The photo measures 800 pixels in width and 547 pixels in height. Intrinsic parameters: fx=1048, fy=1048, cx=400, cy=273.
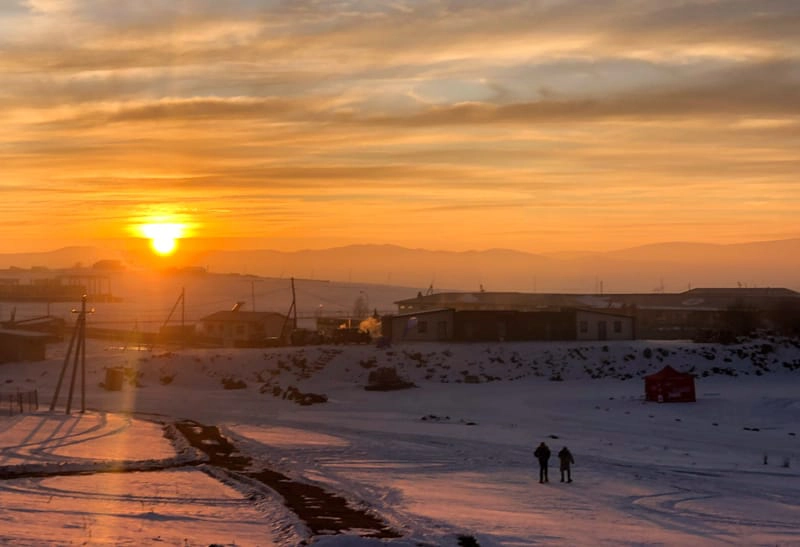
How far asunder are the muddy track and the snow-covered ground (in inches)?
12.6

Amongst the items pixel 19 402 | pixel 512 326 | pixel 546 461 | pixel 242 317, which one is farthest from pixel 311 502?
pixel 242 317

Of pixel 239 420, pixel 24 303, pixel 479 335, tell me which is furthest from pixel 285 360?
pixel 24 303

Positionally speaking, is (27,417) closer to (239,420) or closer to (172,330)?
(239,420)

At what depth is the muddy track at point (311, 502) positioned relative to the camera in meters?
21.9

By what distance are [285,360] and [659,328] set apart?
4375cm

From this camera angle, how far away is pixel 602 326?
255 ft

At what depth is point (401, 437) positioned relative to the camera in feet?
135

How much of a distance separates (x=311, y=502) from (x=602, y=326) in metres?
55.1

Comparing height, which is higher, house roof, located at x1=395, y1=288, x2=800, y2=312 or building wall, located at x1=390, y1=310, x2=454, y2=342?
house roof, located at x1=395, y1=288, x2=800, y2=312

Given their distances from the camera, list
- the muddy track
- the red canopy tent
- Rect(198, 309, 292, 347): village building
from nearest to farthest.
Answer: the muddy track, the red canopy tent, Rect(198, 309, 292, 347): village building

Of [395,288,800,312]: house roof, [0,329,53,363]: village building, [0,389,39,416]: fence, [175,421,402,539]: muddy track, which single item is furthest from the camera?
[395,288,800,312]: house roof

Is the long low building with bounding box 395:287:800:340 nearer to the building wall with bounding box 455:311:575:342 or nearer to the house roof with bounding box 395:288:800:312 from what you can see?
the house roof with bounding box 395:288:800:312

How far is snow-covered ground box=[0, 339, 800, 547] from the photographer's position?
886 inches

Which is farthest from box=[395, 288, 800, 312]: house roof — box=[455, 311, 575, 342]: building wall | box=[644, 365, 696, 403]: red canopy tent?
box=[644, 365, 696, 403]: red canopy tent
